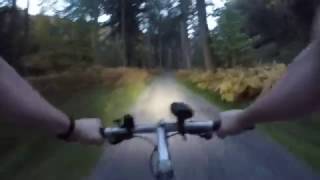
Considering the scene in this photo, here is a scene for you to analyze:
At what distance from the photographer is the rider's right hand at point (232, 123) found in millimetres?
651

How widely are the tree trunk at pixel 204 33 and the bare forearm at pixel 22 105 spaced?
0.81m

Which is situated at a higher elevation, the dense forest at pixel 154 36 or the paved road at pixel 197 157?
the dense forest at pixel 154 36

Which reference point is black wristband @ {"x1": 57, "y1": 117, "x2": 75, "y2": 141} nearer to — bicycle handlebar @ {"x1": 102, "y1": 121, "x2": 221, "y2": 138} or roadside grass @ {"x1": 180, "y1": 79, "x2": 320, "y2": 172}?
bicycle handlebar @ {"x1": 102, "y1": 121, "x2": 221, "y2": 138}

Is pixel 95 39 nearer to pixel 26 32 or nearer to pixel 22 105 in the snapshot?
pixel 26 32

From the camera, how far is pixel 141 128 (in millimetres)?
713

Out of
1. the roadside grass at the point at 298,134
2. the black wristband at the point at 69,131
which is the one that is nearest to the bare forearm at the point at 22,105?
the black wristband at the point at 69,131

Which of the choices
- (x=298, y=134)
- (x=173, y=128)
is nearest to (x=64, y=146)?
(x=298, y=134)

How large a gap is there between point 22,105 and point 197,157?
3.38ft

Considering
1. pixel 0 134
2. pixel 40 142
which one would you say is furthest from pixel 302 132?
pixel 0 134

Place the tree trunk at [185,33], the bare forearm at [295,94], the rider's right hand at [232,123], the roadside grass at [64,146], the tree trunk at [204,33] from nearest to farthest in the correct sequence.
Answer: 1. the bare forearm at [295,94]
2. the rider's right hand at [232,123]
3. the tree trunk at [185,33]
4. the tree trunk at [204,33]
5. the roadside grass at [64,146]

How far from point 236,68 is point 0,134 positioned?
2.93 feet

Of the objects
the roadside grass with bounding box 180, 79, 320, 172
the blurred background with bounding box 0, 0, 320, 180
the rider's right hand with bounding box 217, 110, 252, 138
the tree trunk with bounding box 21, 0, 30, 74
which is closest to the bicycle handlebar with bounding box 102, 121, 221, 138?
the rider's right hand with bounding box 217, 110, 252, 138

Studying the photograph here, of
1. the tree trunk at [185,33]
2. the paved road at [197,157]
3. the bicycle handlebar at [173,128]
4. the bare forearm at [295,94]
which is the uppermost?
the tree trunk at [185,33]

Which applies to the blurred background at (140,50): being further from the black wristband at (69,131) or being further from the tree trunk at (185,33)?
the black wristband at (69,131)
